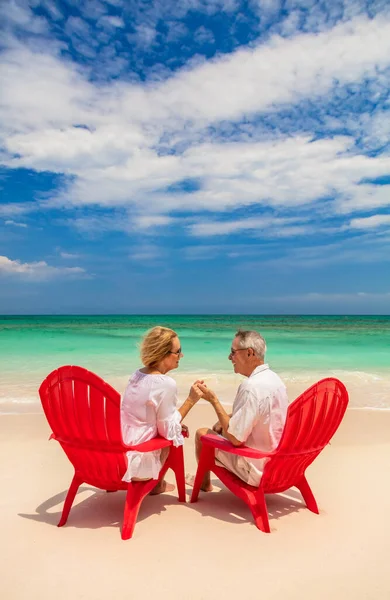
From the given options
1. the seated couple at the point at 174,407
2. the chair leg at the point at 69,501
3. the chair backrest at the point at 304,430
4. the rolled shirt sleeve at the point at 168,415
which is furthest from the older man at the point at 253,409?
Answer: the chair leg at the point at 69,501

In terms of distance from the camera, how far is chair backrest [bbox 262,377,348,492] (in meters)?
2.98

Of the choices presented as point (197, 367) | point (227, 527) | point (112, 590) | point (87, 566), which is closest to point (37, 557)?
point (87, 566)

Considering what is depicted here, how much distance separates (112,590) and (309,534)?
4.41ft

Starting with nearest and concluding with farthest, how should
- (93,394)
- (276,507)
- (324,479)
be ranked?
(93,394) → (276,507) → (324,479)

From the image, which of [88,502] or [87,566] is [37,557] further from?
[88,502]

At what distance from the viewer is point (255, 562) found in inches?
107

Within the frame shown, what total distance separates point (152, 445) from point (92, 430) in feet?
1.30

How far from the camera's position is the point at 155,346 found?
10.5ft

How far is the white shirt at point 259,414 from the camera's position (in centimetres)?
303

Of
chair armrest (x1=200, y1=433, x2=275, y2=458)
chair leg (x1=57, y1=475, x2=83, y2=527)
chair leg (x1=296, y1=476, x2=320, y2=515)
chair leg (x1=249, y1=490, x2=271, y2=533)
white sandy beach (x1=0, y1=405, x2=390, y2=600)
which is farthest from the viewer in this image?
chair leg (x1=296, y1=476, x2=320, y2=515)

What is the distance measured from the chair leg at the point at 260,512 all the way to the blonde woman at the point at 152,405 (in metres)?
0.62

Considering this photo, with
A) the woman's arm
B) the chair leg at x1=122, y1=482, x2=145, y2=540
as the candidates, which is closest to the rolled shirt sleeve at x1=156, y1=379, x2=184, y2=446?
the woman's arm

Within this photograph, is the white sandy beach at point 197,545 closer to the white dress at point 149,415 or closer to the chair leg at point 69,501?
the chair leg at point 69,501

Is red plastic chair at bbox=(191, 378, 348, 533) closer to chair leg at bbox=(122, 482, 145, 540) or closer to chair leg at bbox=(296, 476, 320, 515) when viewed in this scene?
chair leg at bbox=(296, 476, 320, 515)
